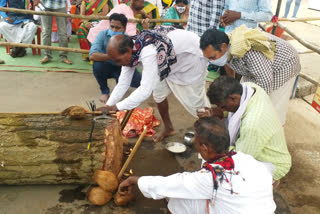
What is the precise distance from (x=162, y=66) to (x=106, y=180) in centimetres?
115

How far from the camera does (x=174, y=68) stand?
3113mm

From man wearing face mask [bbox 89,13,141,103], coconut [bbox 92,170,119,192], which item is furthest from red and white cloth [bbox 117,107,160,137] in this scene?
coconut [bbox 92,170,119,192]

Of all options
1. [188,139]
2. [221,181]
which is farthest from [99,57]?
[221,181]

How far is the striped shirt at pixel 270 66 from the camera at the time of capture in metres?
2.44

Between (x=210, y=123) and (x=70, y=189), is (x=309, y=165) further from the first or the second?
(x=70, y=189)

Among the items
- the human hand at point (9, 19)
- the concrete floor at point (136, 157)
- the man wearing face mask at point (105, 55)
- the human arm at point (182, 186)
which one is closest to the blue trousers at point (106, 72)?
the man wearing face mask at point (105, 55)

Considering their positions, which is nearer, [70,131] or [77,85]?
[70,131]

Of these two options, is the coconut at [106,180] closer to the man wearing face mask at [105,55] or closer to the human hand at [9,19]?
the man wearing face mask at [105,55]

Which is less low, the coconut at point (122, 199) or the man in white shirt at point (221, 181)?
the man in white shirt at point (221, 181)

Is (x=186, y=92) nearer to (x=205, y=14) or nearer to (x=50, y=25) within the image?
(x=205, y=14)

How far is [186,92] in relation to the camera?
324cm

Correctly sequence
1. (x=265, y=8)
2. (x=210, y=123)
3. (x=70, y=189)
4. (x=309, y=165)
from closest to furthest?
(x=210, y=123) < (x=70, y=189) < (x=309, y=165) < (x=265, y=8)

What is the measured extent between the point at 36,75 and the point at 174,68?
9.51ft

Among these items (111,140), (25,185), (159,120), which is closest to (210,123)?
(111,140)
